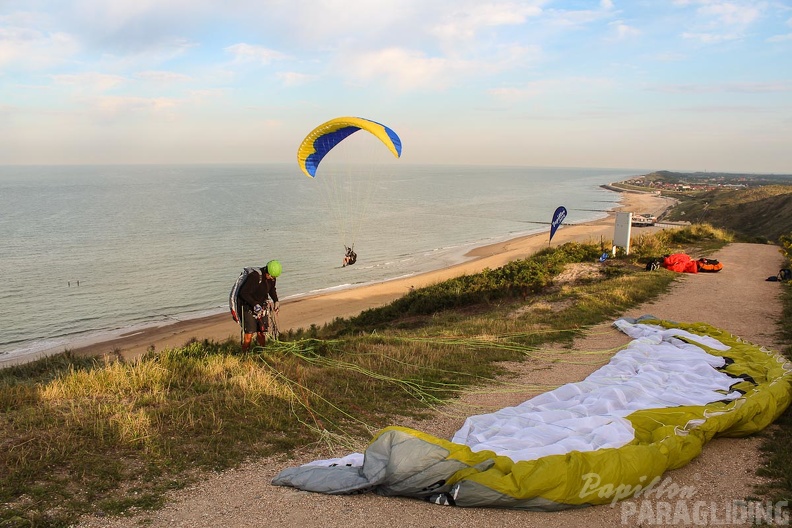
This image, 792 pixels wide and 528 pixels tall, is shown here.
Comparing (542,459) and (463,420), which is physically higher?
(542,459)

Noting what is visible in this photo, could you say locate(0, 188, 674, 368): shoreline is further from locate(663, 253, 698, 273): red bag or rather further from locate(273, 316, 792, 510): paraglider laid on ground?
locate(273, 316, 792, 510): paraglider laid on ground

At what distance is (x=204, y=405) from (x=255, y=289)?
3522mm

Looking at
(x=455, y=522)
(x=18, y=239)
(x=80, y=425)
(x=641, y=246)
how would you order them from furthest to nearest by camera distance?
1. (x=18, y=239)
2. (x=641, y=246)
3. (x=80, y=425)
4. (x=455, y=522)

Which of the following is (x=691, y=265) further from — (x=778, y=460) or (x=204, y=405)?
(x=204, y=405)

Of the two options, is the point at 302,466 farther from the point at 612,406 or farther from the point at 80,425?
the point at 612,406

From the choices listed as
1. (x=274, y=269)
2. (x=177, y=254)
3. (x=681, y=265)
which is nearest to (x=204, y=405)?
(x=274, y=269)

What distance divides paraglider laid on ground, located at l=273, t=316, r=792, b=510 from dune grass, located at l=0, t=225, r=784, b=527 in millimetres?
1169

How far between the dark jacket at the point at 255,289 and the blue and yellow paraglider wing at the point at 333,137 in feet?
14.8

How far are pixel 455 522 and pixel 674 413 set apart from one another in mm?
3054

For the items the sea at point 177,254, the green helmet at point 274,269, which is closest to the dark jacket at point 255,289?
the green helmet at point 274,269

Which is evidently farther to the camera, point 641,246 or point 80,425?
point 641,246

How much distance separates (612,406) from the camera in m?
6.61

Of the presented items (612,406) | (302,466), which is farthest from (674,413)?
(302,466)

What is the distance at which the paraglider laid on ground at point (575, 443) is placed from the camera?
472cm
